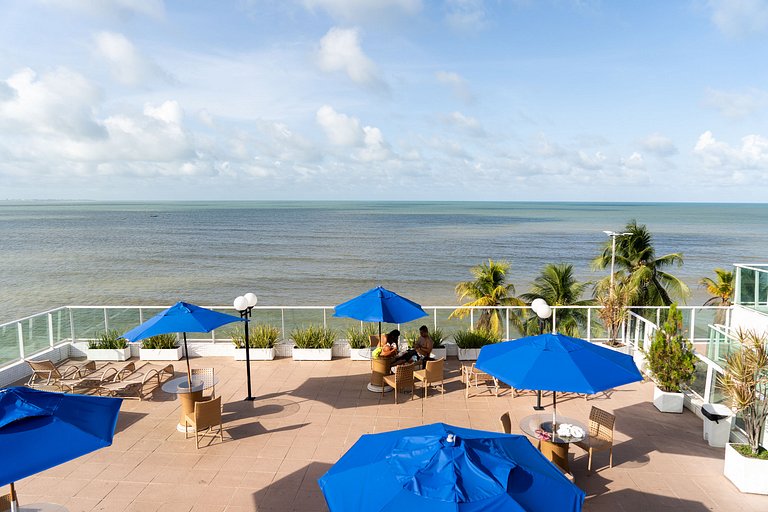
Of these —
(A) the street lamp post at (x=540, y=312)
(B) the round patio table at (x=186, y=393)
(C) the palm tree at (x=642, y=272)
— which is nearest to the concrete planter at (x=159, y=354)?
(B) the round patio table at (x=186, y=393)

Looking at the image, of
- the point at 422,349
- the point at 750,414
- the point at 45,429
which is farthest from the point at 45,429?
the point at 750,414

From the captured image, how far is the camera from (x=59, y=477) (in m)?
6.94

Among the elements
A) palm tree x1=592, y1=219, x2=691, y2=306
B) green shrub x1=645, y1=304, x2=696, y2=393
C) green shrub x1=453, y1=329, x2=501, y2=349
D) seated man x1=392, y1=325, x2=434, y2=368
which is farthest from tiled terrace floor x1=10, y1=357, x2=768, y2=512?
palm tree x1=592, y1=219, x2=691, y2=306

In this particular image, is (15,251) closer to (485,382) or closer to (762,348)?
(485,382)

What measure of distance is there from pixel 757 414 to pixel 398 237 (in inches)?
3080

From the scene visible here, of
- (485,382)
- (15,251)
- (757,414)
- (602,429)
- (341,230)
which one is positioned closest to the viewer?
(757,414)

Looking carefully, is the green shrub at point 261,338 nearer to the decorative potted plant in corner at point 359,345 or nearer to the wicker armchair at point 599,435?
the decorative potted plant in corner at point 359,345

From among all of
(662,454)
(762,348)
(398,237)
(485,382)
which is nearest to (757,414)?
(762,348)

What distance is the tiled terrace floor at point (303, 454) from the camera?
6395mm

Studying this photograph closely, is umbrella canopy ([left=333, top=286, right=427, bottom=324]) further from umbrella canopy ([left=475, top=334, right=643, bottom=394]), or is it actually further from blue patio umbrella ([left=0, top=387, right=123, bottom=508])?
blue patio umbrella ([left=0, top=387, right=123, bottom=508])

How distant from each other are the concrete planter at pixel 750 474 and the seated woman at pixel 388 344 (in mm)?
5707

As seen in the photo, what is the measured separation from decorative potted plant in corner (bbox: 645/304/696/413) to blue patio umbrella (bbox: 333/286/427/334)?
4338 mm

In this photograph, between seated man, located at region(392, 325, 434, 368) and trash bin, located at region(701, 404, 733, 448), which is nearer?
trash bin, located at region(701, 404, 733, 448)

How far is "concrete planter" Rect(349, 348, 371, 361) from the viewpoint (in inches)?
468
